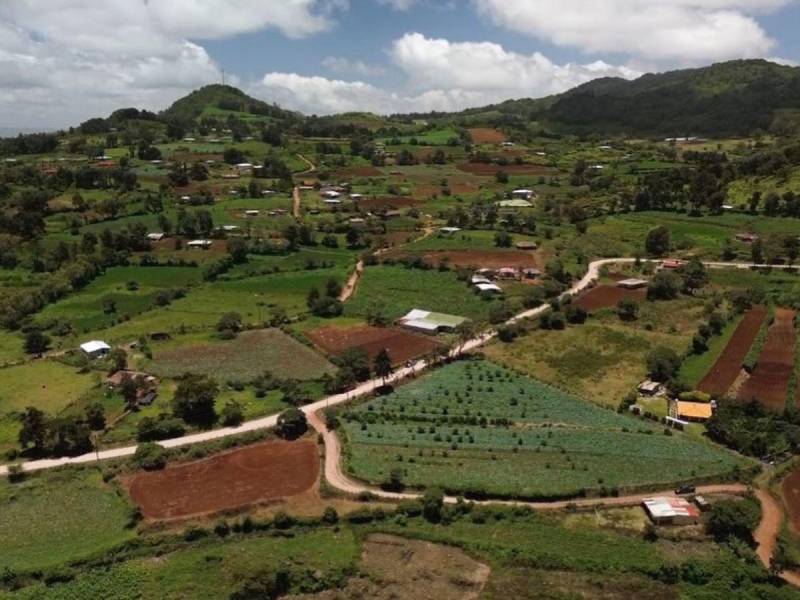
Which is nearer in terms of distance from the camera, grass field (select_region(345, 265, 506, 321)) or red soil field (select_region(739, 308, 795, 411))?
red soil field (select_region(739, 308, 795, 411))

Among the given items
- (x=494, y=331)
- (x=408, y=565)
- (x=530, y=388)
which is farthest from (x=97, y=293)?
(x=408, y=565)

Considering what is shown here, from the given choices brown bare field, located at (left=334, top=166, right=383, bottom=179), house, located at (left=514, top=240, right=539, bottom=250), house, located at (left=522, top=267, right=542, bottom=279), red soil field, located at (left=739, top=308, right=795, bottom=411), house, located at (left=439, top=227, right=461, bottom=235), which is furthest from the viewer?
brown bare field, located at (left=334, top=166, right=383, bottom=179)

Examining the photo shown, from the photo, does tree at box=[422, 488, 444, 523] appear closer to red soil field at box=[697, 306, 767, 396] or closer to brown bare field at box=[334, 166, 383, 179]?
red soil field at box=[697, 306, 767, 396]

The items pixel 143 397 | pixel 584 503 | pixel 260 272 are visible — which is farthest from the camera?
pixel 260 272

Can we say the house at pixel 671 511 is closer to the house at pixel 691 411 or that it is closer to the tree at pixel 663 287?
the house at pixel 691 411

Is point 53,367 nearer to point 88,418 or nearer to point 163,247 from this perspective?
point 88,418

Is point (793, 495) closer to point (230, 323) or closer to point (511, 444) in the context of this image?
point (511, 444)

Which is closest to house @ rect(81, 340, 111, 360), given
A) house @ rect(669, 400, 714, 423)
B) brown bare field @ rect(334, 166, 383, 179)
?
house @ rect(669, 400, 714, 423)

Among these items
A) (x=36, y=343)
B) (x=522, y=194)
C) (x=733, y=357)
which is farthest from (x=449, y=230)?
(x=36, y=343)
